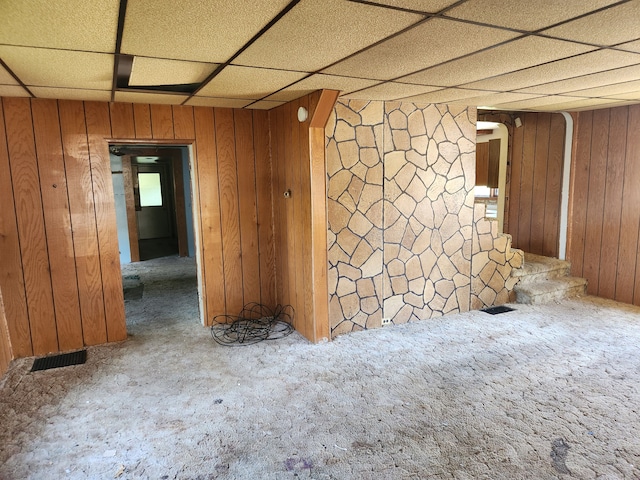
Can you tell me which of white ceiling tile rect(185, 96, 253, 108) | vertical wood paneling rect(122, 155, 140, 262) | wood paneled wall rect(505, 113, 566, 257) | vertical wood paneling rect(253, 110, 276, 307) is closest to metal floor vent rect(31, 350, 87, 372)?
vertical wood paneling rect(253, 110, 276, 307)

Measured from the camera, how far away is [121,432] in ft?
7.82

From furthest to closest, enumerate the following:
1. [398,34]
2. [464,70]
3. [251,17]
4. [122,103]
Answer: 1. [122,103]
2. [464,70]
3. [398,34]
4. [251,17]

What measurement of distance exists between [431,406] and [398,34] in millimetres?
2180

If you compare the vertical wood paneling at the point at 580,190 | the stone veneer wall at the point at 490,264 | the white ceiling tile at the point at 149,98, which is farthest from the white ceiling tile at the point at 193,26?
the vertical wood paneling at the point at 580,190

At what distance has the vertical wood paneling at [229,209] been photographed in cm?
391

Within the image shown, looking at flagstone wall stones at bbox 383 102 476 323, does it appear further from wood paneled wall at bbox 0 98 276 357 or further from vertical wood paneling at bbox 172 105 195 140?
vertical wood paneling at bbox 172 105 195 140

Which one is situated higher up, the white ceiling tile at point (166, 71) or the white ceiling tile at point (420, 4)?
the white ceiling tile at point (166, 71)

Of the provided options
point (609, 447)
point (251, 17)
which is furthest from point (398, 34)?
point (609, 447)

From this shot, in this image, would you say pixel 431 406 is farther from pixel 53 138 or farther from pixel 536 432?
pixel 53 138

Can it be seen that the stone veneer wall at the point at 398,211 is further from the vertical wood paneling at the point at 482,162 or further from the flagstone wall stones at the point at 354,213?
the vertical wood paneling at the point at 482,162

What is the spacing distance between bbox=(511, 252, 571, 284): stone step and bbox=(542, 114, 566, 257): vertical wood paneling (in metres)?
0.20

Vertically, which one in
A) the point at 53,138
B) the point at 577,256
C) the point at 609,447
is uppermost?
the point at 53,138

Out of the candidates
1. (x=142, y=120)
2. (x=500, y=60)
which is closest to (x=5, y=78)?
(x=142, y=120)

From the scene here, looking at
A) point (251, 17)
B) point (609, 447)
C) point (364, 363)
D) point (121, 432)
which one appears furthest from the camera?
point (364, 363)
